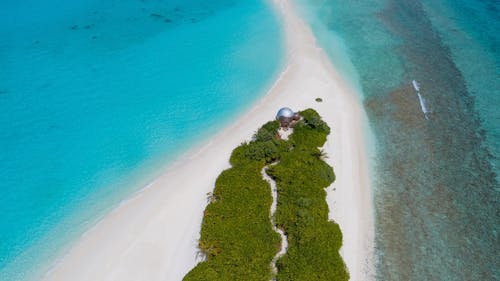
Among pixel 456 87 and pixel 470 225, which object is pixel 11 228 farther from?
pixel 456 87

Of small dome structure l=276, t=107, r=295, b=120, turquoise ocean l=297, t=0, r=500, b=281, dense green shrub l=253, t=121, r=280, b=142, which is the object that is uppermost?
small dome structure l=276, t=107, r=295, b=120

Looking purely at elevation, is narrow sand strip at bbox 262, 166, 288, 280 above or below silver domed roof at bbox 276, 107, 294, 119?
below

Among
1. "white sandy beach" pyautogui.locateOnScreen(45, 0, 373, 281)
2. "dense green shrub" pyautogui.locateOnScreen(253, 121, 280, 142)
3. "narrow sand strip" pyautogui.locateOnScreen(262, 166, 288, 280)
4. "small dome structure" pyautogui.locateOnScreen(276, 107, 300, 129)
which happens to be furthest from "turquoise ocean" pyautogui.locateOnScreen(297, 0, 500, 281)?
"dense green shrub" pyautogui.locateOnScreen(253, 121, 280, 142)

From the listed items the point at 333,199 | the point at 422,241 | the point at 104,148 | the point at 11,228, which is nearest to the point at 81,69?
the point at 104,148

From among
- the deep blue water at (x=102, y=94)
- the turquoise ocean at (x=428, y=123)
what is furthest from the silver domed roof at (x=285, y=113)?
the turquoise ocean at (x=428, y=123)

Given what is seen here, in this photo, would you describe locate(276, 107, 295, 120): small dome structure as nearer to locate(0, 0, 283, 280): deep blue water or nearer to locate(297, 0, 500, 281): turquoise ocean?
locate(0, 0, 283, 280): deep blue water

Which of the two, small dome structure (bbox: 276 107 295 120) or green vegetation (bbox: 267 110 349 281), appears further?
small dome structure (bbox: 276 107 295 120)

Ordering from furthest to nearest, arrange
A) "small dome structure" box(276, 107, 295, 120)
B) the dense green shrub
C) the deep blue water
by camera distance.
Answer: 1. "small dome structure" box(276, 107, 295, 120)
2. the dense green shrub
3. the deep blue water

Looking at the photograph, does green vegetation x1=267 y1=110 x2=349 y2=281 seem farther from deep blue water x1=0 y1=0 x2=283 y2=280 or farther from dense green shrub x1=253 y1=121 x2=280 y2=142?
deep blue water x1=0 y1=0 x2=283 y2=280

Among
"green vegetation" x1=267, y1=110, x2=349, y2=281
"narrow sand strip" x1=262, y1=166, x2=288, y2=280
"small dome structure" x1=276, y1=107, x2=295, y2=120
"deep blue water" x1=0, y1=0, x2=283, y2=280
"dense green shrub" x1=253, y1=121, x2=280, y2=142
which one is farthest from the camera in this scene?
"small dome structure" x1=276, y1=107, x2=295, y2=120
